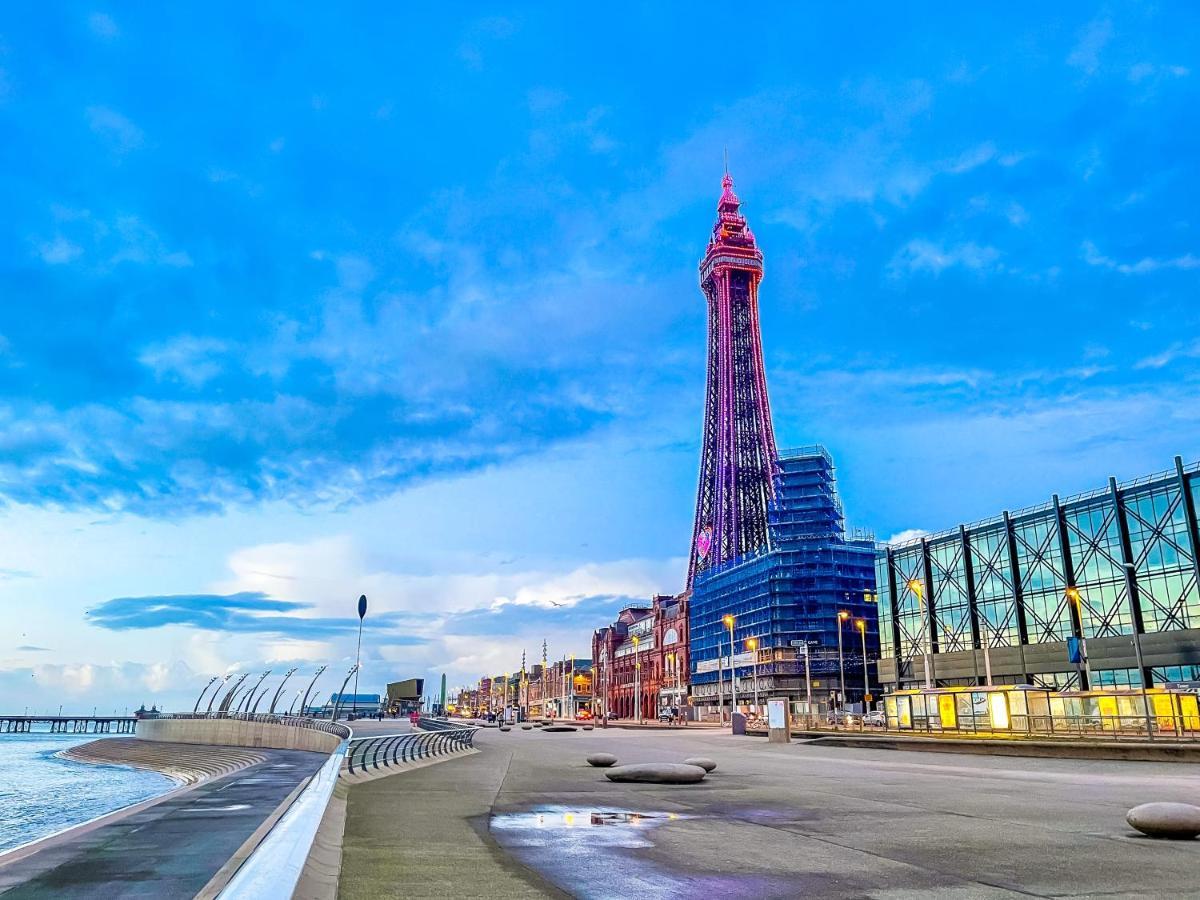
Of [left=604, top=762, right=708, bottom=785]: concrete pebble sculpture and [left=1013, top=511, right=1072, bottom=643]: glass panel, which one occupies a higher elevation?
[left=1013, top=511, right=1072, bottom=643]: glass panel

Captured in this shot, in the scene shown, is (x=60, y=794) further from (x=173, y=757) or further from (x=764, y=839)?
(x=764, y=839)

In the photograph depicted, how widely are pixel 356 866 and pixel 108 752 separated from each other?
129m

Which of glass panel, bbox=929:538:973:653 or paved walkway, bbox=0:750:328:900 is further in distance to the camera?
glass panel, bbox=929:538:973:653

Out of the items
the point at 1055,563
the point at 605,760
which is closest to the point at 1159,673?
the point at 1055,563

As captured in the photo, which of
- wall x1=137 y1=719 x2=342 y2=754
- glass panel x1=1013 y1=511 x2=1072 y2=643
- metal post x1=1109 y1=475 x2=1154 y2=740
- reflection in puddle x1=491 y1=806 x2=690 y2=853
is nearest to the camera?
reflection in puddle x1=491 y1=806 x2=690 y2=853

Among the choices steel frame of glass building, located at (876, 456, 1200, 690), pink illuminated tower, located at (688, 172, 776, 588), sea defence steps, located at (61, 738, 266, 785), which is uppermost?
pink illuminated tower, located at (688, 172, 776, 588)

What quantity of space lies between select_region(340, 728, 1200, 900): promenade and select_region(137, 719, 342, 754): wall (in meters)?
42.3

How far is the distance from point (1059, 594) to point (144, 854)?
97.6 m

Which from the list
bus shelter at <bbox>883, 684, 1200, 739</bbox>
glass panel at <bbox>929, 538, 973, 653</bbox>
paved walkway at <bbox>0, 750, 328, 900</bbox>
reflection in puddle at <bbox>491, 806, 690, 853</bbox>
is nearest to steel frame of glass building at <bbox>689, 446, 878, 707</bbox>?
glass panel at <bbox>929, 538, 973, 653</bbox>

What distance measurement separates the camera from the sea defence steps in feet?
212

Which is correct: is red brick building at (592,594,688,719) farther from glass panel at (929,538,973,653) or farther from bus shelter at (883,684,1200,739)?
bus shelter at (883,684,1200,739)

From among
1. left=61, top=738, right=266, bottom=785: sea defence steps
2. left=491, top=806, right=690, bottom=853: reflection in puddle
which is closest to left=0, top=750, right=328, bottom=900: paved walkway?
left=491, top=806, right=690, bottom=853: reflection in puddle

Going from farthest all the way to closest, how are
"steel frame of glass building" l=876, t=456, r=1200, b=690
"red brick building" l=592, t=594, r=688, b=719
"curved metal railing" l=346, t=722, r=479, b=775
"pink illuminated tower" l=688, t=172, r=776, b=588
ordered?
"pink illuminated tower" l=688, t=172, r=776, b=588, "red brick building" l=592, t=594, r=688, b=719, "steel frame of glass building" l=876, t=456, r=1200, b=690, "curved metal railing" l=346, t=722, r=479, b=775

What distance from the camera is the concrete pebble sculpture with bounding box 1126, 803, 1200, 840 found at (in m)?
11.9
